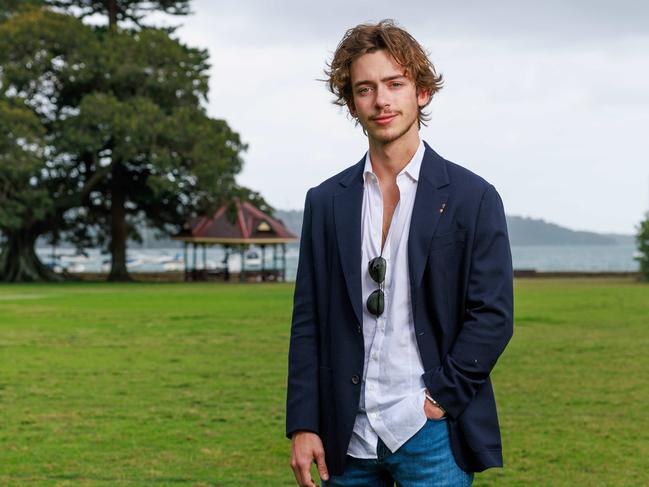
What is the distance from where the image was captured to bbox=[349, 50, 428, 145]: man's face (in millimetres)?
3104

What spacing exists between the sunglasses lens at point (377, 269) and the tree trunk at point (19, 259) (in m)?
45.6

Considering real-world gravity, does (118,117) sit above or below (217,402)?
above

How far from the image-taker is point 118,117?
4297 centimetres

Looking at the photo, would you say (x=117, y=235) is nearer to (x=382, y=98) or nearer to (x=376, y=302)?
(x=382, y=98)

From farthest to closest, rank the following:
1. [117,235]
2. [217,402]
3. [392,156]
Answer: [117,235], [217,402], [392,156]

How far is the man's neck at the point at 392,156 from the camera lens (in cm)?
314

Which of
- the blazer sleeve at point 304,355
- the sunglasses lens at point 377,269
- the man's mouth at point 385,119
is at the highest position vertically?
the man's mouth at point 385,119

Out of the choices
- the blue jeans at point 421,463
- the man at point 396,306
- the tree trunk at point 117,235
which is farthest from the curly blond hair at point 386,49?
the tree trunk at point 117,235

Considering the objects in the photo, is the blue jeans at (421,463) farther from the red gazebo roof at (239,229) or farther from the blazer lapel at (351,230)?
the red gazebo roof at (239,229)

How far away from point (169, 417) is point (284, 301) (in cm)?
1958

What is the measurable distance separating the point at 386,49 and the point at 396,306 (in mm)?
681

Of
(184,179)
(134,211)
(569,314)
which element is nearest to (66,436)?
(569,314)

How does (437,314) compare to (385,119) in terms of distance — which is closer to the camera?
(437,314)

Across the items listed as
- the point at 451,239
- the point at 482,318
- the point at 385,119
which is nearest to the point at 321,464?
the point at 482,318
